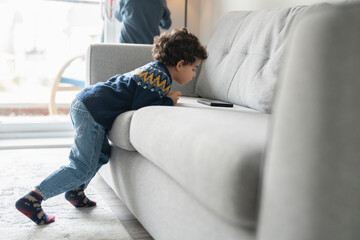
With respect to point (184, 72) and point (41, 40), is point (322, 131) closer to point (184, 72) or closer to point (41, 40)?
point (184, 72)

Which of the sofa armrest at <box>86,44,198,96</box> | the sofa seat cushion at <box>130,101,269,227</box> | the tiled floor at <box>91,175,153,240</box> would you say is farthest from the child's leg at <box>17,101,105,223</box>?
the sofa armrest at <box>86,44,198,96</box>

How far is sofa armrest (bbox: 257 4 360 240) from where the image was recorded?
2.50ft

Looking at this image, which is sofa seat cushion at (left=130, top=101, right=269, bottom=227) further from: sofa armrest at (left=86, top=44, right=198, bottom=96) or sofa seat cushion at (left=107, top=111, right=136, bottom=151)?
sofa armrest at (left=86, top=44, right=198, bottom=96)

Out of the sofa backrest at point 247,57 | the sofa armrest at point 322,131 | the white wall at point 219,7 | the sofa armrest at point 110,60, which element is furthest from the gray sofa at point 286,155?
Answer: the white wall at point 219,7

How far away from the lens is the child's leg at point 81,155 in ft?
5.57

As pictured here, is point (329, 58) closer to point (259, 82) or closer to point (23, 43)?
point (259, 82)

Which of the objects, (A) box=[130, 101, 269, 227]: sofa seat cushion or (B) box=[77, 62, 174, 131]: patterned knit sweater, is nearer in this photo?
(A) box=[130, 101, 269, 227]: sofa seat cushion

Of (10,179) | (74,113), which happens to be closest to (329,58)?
(74,113)

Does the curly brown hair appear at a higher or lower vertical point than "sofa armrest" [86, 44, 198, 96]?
higher

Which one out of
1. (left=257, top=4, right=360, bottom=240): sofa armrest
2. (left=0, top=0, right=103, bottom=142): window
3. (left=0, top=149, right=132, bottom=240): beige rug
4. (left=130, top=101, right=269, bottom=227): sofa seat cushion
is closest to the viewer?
(left=257, top=4, right=360, bottom=240): sofa armrest

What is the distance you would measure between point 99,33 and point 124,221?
2.35 m

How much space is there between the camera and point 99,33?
3.80m

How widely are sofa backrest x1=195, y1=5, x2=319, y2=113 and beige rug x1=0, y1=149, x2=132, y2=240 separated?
72 centimetres

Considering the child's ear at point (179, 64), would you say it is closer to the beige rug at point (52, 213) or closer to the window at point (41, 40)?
the beige rug at point (52, 213)
